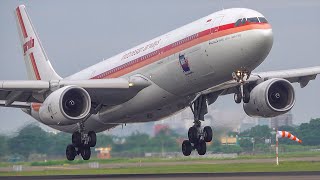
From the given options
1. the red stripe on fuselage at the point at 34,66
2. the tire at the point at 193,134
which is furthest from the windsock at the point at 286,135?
the red stripe on fuselage at the point at 34,66

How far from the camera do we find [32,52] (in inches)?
2793

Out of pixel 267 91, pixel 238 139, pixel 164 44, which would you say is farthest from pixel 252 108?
pixel 238 139

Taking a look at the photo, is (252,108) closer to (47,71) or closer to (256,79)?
(256,79)

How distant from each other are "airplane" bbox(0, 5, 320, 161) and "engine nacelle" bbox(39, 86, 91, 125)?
6 cm

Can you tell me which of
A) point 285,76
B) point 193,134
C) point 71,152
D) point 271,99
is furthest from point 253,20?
point 71,152

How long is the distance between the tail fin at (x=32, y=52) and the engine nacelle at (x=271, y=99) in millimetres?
16050

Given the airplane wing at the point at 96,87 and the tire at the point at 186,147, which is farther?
the tire at the point at 186,147

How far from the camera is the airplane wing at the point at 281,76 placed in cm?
5808

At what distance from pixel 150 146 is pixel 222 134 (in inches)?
205

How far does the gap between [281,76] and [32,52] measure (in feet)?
64.9

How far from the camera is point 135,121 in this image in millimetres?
61000

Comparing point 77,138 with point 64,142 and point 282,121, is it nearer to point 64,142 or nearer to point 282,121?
point 64,142

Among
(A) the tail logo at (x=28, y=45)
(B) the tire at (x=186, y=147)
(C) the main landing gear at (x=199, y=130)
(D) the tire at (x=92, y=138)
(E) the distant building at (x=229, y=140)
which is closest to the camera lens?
(C) the main landing gear at (x=199, y=130)

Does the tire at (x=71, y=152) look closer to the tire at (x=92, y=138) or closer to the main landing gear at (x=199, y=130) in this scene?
the tire at (x=92, y=138)
